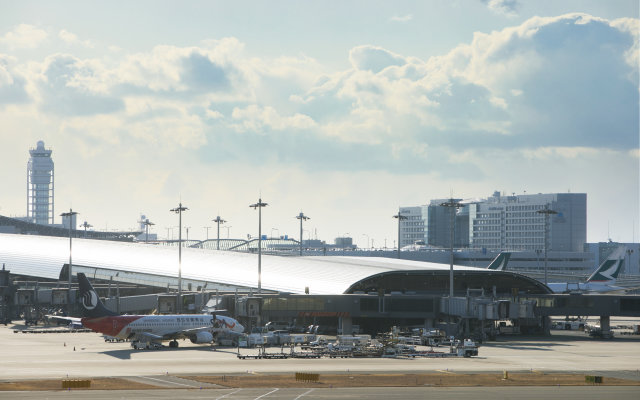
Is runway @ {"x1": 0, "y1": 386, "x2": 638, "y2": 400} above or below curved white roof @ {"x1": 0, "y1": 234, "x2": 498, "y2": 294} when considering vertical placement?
below

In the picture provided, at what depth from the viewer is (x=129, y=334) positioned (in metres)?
102

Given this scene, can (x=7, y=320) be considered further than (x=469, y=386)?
Yes

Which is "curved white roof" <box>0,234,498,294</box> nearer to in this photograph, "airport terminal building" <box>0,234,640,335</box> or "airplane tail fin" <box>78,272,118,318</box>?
"airport terminal building" <box>0,234,640,335</box>

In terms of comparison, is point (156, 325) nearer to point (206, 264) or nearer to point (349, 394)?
point (349, 394)

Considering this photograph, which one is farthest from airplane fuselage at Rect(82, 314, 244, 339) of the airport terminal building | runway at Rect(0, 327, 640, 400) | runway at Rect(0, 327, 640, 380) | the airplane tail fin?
the airport terminal building

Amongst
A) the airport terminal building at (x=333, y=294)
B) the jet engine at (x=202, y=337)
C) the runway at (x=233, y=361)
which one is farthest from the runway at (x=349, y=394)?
the airport terminal building at (x=333, y=294)

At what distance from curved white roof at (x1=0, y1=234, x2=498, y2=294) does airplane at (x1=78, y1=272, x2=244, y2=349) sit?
2345 centimetres

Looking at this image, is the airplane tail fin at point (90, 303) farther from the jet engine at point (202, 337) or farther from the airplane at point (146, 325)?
the jet engine at point (202, 337)

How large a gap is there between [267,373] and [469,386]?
17372mm

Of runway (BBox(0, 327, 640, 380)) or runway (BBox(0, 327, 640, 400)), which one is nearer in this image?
runway (BBox(0, 327, 640, 400))

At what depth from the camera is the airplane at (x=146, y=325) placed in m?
101

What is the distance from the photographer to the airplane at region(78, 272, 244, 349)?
101m

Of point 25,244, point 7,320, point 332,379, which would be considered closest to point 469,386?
point 332,379

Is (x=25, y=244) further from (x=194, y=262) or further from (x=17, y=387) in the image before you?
(x=17, y=387)
